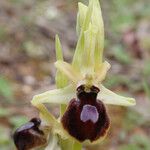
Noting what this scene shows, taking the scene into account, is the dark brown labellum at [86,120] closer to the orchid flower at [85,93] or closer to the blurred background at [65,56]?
the orchid flower at [85,93]

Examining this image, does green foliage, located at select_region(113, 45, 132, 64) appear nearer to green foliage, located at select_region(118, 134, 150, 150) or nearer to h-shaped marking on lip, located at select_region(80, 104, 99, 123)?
green foliage, located at select_region(118, 134, 150, 150)

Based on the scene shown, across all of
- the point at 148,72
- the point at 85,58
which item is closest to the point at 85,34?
the point at 85,58

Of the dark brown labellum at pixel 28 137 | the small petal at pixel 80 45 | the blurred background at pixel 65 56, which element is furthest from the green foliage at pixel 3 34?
the small petal at pixel 80 45

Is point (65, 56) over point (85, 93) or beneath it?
beneath

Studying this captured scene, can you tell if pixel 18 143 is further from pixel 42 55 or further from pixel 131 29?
pixel 131 29

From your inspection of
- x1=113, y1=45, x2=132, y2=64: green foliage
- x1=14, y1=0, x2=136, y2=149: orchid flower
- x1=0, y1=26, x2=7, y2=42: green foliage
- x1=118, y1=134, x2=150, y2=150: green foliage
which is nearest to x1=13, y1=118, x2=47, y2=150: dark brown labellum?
x1=14, y1=0, x2=136, y2=149: orchid flower

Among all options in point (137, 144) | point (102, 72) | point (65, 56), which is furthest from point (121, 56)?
point (102, 72)

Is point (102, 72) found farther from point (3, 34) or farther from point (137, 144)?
point (3, 34)
